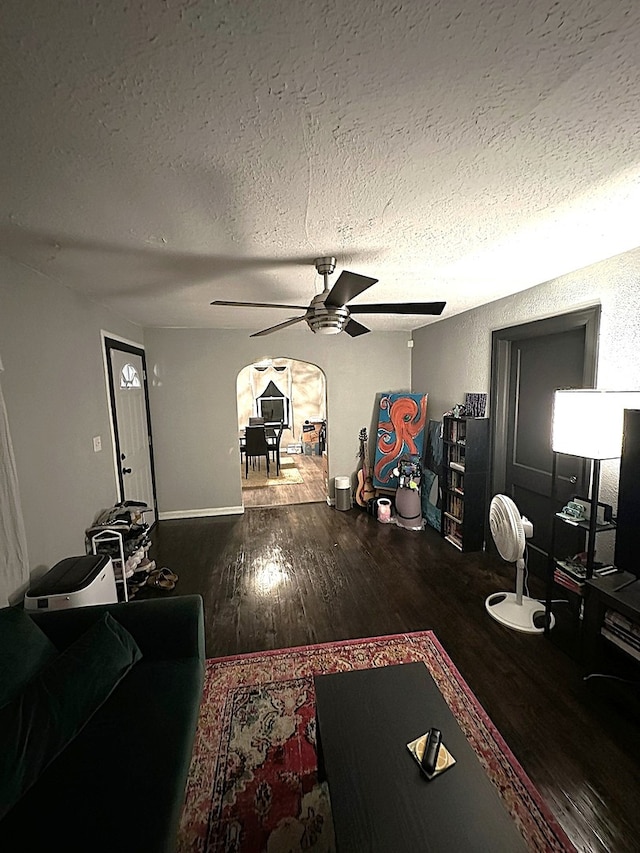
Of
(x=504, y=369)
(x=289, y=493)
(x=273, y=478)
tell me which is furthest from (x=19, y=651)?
(x=273, y=478)

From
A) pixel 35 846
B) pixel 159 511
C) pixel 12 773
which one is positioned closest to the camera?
pixel 35 846

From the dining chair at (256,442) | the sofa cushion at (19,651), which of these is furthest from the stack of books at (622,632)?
the dining chair at (256,442)

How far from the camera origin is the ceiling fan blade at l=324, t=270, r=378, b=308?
5.88 ft

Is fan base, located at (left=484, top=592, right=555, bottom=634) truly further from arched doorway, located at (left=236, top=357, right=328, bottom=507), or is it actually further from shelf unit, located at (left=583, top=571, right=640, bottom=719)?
arched doorway, located at (left=236, top=357, right=328, bottom=507)

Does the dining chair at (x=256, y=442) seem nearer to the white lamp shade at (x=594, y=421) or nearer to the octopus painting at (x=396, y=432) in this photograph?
the octopus painting at (x=396, y=432)

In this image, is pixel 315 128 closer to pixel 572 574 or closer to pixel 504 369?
pixel 572 574

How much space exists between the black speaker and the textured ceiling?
3.38ft

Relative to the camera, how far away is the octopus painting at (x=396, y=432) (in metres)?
4.77

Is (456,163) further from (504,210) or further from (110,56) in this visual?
(110,56)

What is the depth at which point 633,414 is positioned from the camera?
1.86 m

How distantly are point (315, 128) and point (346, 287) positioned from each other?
83cm

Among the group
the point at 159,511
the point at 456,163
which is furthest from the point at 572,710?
the point at 159,511

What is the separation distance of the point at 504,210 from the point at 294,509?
426 centimetres

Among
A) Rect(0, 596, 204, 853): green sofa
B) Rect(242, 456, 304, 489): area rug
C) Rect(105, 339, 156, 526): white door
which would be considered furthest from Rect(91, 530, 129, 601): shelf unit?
Rect(242, 456, 304, 489): area rug
